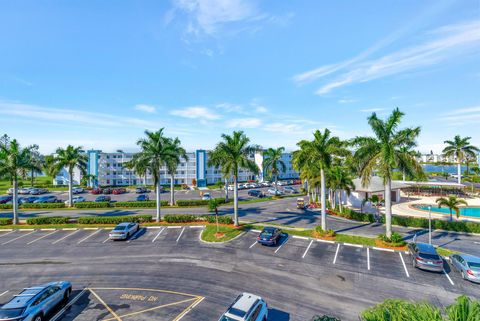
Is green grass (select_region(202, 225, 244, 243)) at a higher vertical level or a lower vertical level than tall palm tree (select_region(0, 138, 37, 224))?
lower

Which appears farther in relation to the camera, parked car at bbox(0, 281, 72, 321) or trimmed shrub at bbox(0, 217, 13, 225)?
trimmed shrub at bbox(0, 217, 13, 225)

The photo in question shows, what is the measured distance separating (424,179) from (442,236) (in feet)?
34.7

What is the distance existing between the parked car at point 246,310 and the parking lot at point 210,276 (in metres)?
1.60

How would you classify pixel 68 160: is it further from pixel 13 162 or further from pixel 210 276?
pixel 210 276

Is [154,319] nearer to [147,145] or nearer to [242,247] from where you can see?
[242,247]

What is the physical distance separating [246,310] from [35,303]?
11901mm

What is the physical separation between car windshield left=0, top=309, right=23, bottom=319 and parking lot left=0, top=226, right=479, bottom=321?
250 cm

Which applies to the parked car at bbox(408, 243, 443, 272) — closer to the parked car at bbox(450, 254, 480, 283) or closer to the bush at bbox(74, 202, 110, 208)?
the parked car at bbox(450, 254, 480, 283)

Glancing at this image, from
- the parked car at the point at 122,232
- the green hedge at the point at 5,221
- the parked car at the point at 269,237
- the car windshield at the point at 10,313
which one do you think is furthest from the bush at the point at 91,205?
the car windshield at the point at 10,313

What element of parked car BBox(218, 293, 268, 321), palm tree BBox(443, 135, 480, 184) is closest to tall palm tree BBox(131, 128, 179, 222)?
parked car BBox(218, 293, 268, 321)

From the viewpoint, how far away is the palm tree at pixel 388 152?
23.6m

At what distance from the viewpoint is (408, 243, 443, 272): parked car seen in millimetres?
18719

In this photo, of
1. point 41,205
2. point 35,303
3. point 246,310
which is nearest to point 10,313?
point 35,303

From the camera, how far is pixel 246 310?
12.1m
